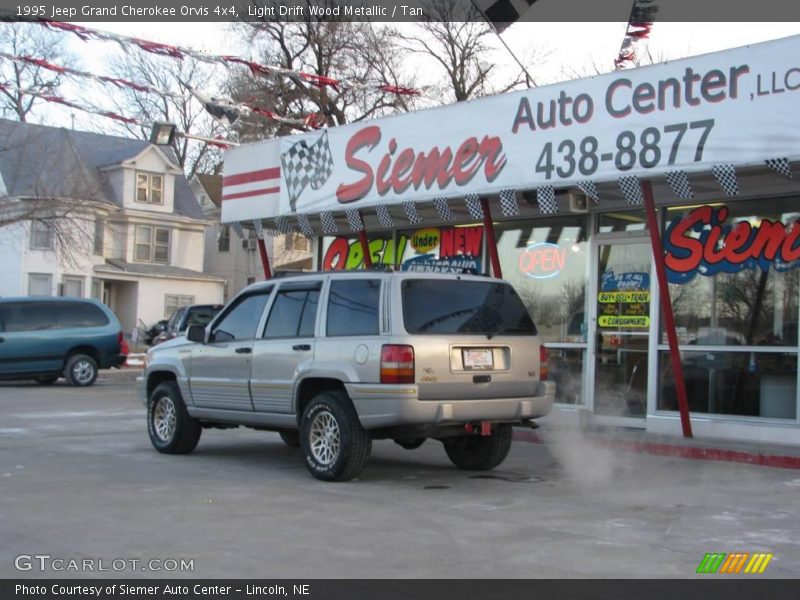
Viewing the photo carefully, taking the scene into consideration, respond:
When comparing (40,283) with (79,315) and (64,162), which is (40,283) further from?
(79,315)

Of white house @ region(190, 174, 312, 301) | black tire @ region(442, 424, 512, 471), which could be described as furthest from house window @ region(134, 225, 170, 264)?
black tire @ region(442, 424, 512, 471)

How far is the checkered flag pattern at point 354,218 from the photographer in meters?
14.2

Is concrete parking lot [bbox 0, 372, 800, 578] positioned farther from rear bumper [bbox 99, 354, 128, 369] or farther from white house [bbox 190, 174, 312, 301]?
white house [bbox 190, 174, 312, 301]

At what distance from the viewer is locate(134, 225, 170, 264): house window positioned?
4566cm

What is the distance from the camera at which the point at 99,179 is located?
144ft

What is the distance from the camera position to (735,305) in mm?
12062

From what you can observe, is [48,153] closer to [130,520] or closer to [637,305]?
[637,305]

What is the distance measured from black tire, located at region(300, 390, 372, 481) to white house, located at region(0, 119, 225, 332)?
102ft

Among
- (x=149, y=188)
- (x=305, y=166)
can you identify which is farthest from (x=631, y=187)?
(x=149, y=188)

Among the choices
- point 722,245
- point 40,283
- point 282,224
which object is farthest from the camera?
point 40,283

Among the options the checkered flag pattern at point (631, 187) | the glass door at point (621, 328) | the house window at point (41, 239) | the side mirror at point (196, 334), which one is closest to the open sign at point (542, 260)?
the glass door at point (621, 328)

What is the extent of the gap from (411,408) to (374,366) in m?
0.49

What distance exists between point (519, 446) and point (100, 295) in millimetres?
34270

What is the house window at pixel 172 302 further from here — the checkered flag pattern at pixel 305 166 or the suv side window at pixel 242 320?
the suv side window at pixel 242 320
